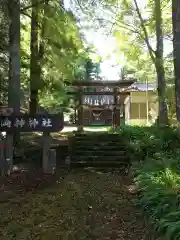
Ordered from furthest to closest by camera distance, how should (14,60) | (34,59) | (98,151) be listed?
(34,59) → (98,151) → (14,60)

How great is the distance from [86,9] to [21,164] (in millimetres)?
6290

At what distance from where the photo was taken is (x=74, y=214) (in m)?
6.17

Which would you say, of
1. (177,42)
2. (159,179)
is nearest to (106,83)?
(177,42)

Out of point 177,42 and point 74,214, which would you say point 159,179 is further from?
point 177,42

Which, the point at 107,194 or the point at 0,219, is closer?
the point at 0,219

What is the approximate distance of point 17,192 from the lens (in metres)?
7.71

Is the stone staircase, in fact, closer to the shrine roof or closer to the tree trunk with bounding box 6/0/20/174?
the tree trunk with bounding box 6/0/20/174

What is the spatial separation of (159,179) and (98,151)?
202 inches

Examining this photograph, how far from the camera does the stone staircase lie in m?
10.9

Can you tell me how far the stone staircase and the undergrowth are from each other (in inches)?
13.9

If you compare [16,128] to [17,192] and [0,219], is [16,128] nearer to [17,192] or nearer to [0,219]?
[17,192]

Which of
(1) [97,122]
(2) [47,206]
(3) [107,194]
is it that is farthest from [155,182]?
(1) [97,122]

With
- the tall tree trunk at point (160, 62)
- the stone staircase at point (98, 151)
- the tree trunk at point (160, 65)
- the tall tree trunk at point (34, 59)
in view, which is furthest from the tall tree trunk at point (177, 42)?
the tall tree trunk at point (34, 59)

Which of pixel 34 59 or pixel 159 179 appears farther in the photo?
pixel 34 59
